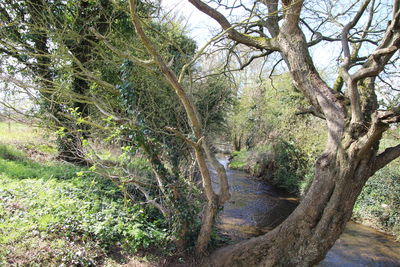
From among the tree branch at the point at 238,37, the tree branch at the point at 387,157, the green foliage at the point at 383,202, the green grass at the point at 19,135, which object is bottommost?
the green grass at the point at 19,135

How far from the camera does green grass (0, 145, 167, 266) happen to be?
3.94 metres

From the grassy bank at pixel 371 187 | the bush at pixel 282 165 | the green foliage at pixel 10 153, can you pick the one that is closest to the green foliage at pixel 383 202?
the grassy bank at pixel 371 187

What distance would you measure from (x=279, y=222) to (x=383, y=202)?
4025 millimetres

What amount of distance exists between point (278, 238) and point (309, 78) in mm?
3103

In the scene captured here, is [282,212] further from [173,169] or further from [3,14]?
[3,14]

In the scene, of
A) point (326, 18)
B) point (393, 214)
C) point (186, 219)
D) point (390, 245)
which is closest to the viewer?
point (186, 219)

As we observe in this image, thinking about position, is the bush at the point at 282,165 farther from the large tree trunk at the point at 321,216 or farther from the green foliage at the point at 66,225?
the green foliage at the point at 66,225

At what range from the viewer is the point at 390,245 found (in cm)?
743

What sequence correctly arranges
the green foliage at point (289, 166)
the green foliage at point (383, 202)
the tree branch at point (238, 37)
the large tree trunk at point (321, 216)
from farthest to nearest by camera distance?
Result: the green foliage at point (289, 166)
the green foliage at point (383, 202)
the tree branch at point (238, 37)
the large tree trunk at point (321, 216)

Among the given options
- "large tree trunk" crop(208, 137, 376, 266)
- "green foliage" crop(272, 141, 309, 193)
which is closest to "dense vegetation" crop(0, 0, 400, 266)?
"large tree trunk" crop(208, 137, 376, 266)

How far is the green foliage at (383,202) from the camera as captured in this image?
8.34 metres

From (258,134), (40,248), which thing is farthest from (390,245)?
(258,134)

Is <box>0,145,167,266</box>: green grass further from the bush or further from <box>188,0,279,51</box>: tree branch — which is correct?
the bush

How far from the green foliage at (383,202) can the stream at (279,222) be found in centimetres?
44
